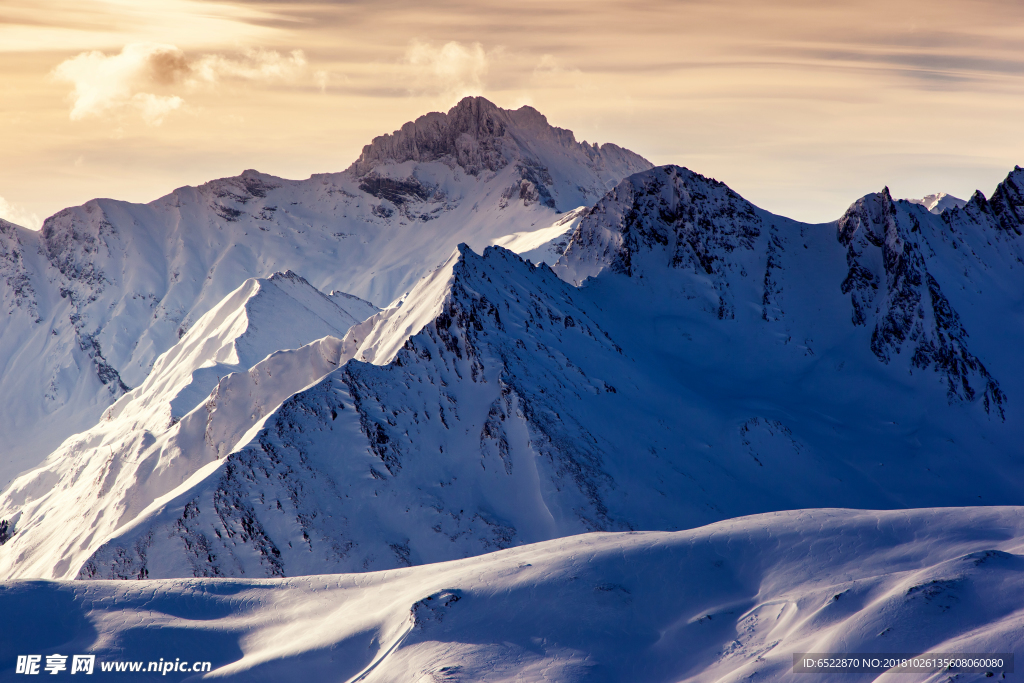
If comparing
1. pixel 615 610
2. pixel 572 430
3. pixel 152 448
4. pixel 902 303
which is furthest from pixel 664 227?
pixel 615 610

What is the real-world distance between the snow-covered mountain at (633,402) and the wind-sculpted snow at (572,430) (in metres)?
0.23

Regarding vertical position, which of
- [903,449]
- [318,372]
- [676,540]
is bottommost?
[903,449]

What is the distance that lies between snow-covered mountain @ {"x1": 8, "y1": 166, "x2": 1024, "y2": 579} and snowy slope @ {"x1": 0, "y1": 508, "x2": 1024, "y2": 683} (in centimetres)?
1324

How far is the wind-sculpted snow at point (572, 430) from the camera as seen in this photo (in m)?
61.7

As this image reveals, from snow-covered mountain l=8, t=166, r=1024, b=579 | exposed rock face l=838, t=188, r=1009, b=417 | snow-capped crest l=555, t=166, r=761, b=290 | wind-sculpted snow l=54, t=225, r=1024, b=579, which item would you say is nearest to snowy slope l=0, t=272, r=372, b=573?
snow-covered mountain l=8, t=166, r=1024, b=579

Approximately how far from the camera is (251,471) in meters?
62.4

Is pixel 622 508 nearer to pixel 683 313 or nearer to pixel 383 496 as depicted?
pixel 383 496

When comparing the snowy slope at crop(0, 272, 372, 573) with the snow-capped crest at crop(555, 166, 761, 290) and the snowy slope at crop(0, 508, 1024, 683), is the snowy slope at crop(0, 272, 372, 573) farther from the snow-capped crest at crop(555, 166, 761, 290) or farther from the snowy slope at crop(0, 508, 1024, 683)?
the snow-capped crest at crop(555, 166, 761, 290)

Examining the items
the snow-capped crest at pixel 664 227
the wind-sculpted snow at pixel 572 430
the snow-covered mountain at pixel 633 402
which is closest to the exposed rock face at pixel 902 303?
the snow-covered mountain at pixel 633 402

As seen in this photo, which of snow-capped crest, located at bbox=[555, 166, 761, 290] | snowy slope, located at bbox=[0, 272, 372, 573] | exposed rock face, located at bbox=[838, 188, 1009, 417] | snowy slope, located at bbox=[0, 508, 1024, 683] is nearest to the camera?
snowy slope, located at bbox=[0, 508, 1024, 683]

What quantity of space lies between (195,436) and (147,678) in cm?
5240

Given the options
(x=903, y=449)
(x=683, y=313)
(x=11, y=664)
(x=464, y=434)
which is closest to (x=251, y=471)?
(x=464, y=434)

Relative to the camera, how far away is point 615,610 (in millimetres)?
39906

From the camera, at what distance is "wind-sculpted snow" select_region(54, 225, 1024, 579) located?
61.7m
